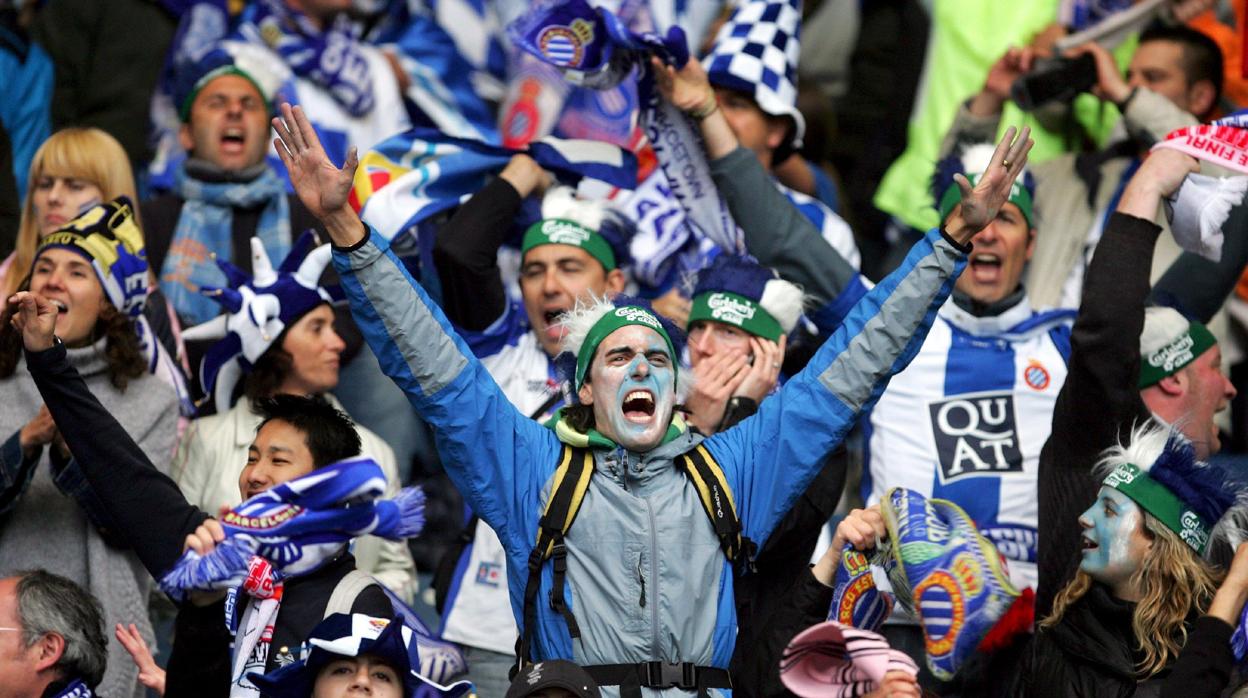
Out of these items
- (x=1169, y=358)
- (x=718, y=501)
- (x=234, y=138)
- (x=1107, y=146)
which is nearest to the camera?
(x=718, y=501)

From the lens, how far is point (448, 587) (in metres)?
6.23

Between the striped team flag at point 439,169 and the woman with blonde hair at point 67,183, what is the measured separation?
0.87 metres

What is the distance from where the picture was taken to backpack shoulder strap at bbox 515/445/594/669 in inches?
194

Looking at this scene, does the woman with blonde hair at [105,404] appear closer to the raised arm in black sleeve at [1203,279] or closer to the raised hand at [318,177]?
the raised hand at [318,177]

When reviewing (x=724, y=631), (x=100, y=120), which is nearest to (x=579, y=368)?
(x=724, y=631)

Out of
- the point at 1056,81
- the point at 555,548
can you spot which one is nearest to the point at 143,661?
the point at 555,548

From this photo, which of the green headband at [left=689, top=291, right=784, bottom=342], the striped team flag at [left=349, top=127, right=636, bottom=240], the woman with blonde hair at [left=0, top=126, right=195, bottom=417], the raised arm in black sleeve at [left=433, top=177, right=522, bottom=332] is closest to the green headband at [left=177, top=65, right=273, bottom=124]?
the woman with blonde hair at [left=0, top=126, right=195, bottom=417]

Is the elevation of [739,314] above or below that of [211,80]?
below

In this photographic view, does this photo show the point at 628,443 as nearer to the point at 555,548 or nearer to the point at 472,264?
the point at 555,548

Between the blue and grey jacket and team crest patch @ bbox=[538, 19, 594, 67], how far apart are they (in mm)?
1733

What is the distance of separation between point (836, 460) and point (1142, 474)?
40.9 inches

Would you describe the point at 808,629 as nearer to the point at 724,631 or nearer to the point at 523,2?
the point at 724,631

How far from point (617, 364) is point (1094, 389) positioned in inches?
58.8

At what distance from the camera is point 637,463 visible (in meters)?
5.04
